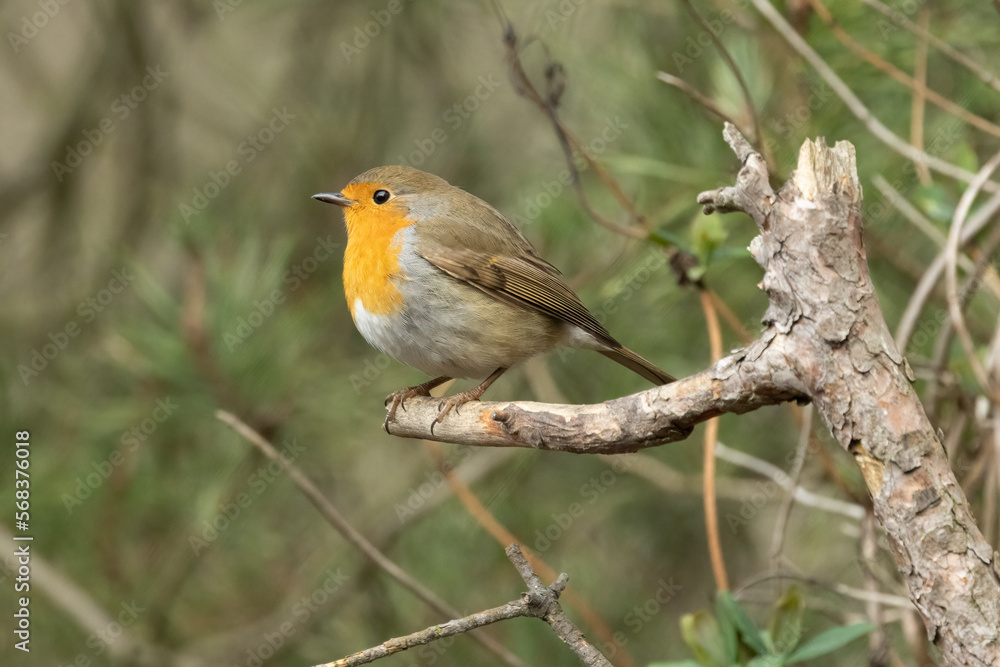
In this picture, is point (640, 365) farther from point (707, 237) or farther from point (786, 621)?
point (786, 621)

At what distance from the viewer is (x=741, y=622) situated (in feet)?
6.49

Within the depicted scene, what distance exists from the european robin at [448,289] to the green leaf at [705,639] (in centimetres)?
101

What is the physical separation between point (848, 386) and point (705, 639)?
72 centimetres

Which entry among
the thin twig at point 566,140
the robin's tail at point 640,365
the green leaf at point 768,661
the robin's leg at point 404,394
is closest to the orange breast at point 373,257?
the robin's leg at point 404,394

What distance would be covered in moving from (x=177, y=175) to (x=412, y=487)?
2144 mm

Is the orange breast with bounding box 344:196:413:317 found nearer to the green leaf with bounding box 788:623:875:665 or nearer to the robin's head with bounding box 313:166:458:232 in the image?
the robin's head with bounding box 313:166:458:232

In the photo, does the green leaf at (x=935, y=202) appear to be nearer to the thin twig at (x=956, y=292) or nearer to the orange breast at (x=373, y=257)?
the thin twig at (x=956, y=292)

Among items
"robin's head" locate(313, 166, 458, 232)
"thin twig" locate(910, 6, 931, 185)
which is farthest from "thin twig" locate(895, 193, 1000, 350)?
"robin's head" locate(313, 166, 458, 232)

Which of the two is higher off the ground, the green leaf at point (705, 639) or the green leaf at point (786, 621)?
the green leaf at point (786, 621)

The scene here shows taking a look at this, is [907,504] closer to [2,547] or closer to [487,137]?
[2,547]

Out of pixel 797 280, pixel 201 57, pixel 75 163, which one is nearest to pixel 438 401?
pixel 797 280

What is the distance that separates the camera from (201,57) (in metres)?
5.06

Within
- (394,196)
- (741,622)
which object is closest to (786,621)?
(741,622)

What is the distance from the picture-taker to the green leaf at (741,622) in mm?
1973
